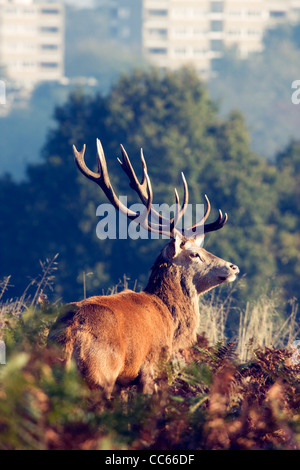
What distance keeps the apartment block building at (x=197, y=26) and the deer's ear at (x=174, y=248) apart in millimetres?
157758

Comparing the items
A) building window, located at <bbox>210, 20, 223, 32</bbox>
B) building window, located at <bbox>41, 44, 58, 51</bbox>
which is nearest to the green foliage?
building window, located at <bbox>210, 20, 223, 32</bbox>

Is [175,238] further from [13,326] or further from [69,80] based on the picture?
[69,80]

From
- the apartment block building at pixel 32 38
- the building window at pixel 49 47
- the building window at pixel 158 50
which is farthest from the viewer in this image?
the building window at pixel 158 50

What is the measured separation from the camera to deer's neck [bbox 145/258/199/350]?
7.50 meters

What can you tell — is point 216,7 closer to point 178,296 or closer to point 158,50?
point 158,50

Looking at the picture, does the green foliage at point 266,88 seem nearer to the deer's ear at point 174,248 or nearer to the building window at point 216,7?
the building window at point 216,7

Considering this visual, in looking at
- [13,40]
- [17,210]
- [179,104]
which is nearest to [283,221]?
[179,104]

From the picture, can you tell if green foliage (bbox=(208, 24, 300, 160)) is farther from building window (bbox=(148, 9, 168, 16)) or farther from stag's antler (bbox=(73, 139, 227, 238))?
stag's antler (bbox=(73, 139, 227, 238))

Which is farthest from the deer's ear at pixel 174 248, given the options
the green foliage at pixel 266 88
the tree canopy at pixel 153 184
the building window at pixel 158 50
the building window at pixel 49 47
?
the building window at pixel 158 50

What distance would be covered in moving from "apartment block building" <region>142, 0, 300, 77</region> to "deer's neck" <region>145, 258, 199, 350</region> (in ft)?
518

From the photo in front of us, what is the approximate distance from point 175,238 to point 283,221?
3234 cm

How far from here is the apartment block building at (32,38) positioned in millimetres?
156750

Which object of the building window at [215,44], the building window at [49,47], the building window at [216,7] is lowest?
the building window at [49,47]

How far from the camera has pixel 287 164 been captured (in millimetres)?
42625
